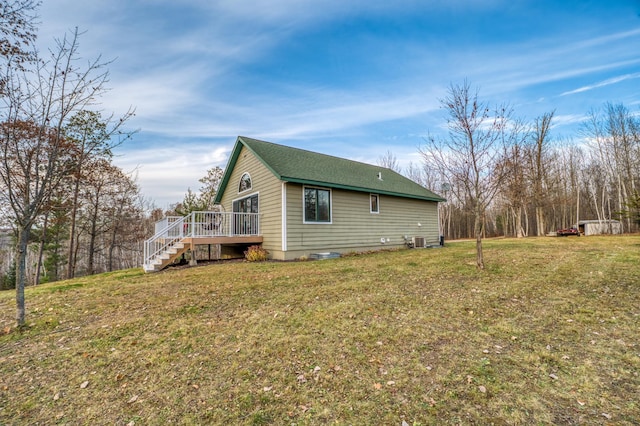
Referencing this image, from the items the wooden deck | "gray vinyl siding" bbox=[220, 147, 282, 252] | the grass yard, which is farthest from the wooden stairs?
the grass yard

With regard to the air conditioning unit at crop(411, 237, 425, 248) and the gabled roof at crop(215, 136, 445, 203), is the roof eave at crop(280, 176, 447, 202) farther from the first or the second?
the air conditioning unit at crop(411, 237, 425, 248)

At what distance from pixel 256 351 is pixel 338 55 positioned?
500 inches

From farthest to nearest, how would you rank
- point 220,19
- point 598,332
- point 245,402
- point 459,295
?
point 220,19 < point 459,295 < point 598,332 < point 245,402

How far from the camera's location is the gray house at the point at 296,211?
34.7ft

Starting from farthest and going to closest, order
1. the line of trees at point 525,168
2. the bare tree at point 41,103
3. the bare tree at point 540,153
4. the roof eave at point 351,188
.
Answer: the bare tree at point 540,153
the roof eave at point 351,188
the line of trees at point 525,168
the bare tree at point 41,103

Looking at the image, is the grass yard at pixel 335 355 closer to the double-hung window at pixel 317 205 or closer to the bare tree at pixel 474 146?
the bare tree at pixel 474 146

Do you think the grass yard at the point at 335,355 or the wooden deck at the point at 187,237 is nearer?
the grass yard at the point at 335,355

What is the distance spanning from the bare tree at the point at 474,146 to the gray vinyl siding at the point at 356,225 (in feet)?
16.9

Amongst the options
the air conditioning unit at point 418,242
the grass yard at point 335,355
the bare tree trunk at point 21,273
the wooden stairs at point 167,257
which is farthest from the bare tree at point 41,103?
the air conditioning unit at point 418,242

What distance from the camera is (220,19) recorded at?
365 inches

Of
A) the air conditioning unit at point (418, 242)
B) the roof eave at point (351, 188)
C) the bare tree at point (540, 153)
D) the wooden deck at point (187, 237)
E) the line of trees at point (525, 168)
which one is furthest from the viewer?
the bare tree at point (540, 153)

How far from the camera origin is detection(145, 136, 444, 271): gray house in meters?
10.6

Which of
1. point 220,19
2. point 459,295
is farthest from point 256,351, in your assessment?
point 220,19

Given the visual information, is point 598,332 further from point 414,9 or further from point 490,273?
point 414,9
